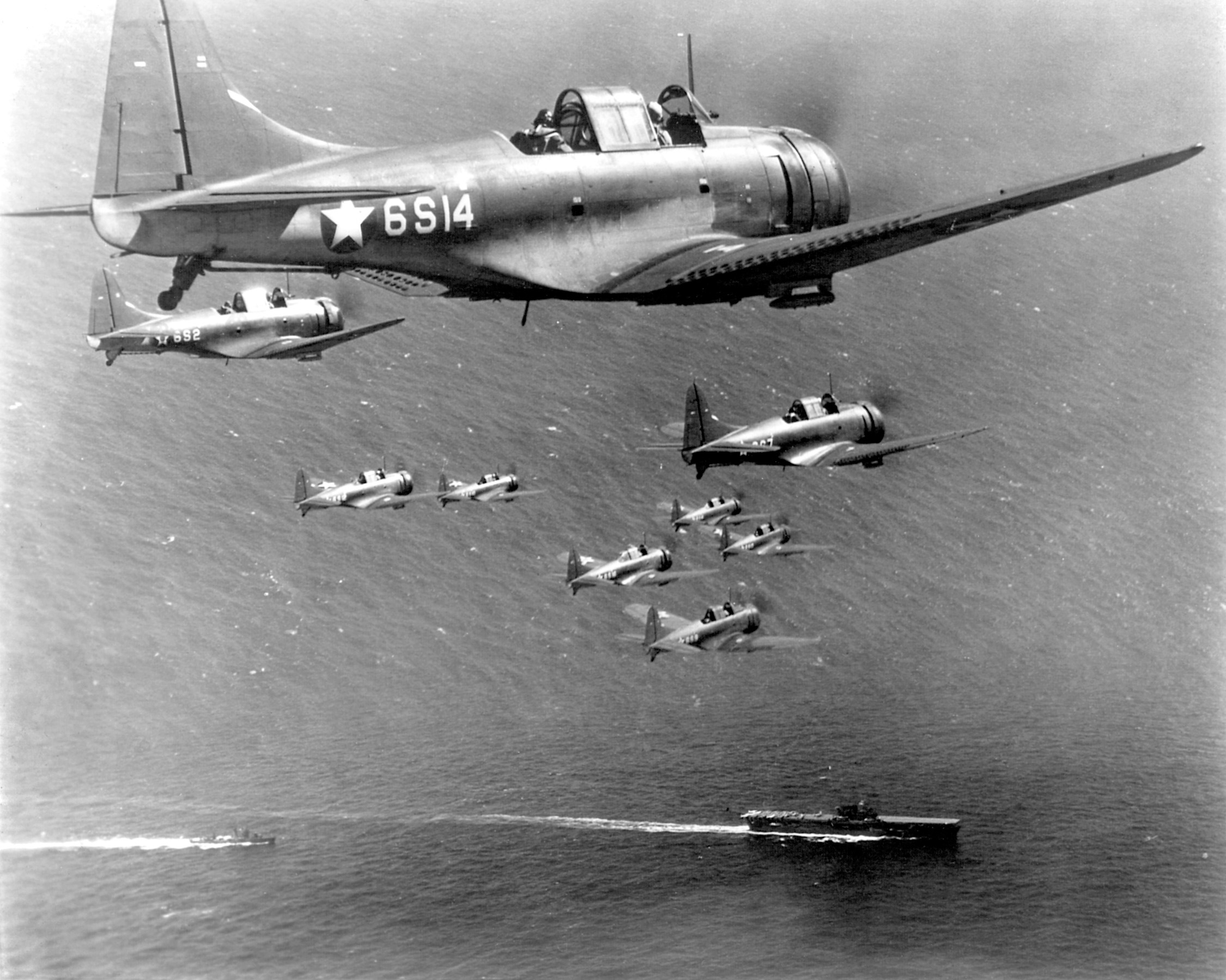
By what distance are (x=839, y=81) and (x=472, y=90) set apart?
1273cm

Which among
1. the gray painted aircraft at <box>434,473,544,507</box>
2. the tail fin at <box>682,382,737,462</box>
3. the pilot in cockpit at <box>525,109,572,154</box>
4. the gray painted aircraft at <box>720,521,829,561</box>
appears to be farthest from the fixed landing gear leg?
the gray painted aircraft at <box>720,521,829,561</box>

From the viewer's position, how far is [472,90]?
4288 centimetres

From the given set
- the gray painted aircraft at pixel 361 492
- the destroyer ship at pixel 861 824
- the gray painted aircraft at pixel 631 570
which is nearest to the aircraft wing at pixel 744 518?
the gray painted aircraft at pixel 631 570

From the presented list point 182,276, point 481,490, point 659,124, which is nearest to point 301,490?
point 481,490

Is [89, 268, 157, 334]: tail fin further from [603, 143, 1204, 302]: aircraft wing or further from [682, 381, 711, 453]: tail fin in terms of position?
[682, 381, 711, 453]: tail fin

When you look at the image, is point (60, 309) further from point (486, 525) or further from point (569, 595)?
point (569, 595)

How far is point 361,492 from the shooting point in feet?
149

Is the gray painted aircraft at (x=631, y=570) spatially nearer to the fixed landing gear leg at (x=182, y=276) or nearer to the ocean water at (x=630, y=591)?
the ocean water at (x=630, y=591)

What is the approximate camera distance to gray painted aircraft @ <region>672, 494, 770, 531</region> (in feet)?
155

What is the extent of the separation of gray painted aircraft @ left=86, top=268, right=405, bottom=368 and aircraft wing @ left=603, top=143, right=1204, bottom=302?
591cm

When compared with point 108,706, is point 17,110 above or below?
above

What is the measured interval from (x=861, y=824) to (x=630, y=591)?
13.6 m

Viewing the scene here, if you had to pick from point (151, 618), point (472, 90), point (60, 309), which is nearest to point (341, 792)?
point (151, 618)

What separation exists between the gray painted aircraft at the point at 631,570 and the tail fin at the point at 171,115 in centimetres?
2380
